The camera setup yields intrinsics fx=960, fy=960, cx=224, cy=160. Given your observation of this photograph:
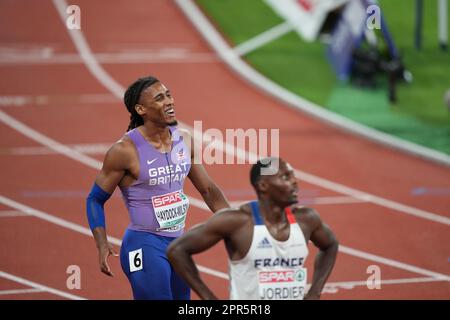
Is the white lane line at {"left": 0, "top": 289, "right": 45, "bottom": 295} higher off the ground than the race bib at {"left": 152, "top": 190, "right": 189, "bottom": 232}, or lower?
lower

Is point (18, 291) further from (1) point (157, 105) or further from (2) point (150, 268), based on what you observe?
(1) point (157, 105)

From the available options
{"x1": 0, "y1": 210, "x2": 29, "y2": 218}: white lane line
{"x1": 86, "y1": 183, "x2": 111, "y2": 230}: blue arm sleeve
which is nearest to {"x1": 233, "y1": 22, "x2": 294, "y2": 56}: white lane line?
{"x1": 0, "y1": 210, "x2": 29, "y2": 218}: white lane line


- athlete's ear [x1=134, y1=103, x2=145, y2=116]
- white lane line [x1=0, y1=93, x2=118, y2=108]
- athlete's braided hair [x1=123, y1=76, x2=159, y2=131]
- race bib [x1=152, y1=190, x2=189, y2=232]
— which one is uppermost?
white lane line [x1=0, y1=93, x2=118, y2=108]

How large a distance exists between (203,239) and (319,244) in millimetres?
736

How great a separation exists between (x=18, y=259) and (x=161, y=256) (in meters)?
3.44

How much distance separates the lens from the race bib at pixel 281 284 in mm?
5371

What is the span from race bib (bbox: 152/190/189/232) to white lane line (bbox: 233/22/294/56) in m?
10.2

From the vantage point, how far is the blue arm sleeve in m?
6.44

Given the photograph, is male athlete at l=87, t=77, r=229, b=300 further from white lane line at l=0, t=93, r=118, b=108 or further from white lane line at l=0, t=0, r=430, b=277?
white lane line at l=0, t=93, r=118, b=108

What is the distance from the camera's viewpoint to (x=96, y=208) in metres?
6.48

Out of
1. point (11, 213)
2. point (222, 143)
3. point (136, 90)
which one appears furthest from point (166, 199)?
point (222, 143)

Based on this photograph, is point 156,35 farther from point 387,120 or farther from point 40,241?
point 40,241

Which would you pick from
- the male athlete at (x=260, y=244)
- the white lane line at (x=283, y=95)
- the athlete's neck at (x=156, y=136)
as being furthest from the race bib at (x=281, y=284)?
the white lane line at (x=283, y=95)
